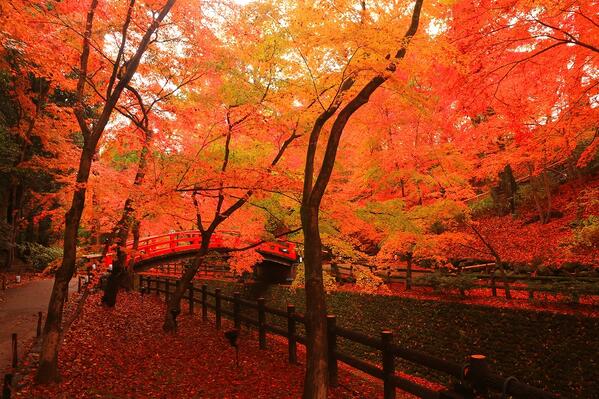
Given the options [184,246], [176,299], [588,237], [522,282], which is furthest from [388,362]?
[184,246]

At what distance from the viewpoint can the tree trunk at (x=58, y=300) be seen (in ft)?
21.0

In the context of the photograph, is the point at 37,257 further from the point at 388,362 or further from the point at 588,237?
the point at 588,237

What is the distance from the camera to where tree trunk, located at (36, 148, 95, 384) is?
21.0 ft

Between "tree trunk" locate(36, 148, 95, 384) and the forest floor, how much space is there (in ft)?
1.00

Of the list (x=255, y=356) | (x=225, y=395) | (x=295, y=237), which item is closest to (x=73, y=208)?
(x=225, y=395)

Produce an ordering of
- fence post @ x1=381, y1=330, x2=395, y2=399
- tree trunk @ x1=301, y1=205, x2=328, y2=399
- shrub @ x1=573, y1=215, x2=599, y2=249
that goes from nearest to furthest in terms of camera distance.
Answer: tree trunk @ x1=301, y1=205, x2=328, y2=399, fence post @ x1=381, y1=330, x2=395, y2=399, shrub @ x1=573, y1=215, x2=599, y2=249

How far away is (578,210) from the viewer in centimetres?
1741

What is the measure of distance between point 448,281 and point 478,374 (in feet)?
33.2

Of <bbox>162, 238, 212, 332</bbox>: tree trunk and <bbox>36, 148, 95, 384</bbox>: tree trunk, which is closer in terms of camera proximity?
<bbox>36, 148, 95, 384</bbox>: tree trunk

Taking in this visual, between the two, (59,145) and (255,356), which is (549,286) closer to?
(255,356)

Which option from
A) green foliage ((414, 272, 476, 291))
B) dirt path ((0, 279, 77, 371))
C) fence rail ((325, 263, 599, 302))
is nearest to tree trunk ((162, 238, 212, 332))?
dirt path ((0, 279, 77, 371))

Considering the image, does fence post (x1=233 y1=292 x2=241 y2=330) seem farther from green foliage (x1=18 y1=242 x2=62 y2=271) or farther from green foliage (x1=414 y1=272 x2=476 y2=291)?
green foliage (x1=18 y1=242 x2=62 y2=271)

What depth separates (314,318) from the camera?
222 inches

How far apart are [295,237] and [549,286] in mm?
8048
